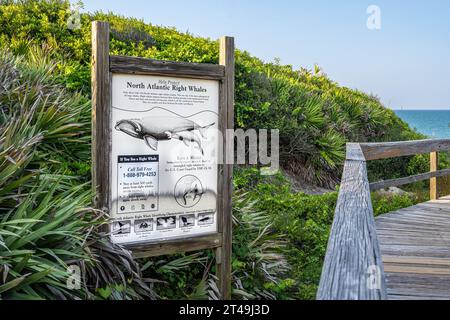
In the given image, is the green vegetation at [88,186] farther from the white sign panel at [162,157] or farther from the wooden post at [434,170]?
the wooden post at [434,170]

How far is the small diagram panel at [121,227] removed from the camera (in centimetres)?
506

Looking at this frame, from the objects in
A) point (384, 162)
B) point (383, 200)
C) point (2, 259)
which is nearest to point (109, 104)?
point (2, 259)

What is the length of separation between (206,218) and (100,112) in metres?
1.61

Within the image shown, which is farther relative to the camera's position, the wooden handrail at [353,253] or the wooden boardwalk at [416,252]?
the wooden boardwalk at [416,252]

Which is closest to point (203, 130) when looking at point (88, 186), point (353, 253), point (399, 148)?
point (88, 186)

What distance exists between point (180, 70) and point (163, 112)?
449mm

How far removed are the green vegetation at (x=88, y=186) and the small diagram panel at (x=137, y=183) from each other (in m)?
0.30

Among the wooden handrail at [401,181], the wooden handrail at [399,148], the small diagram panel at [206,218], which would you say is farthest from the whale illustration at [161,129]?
the wooden handrail at [401,181]

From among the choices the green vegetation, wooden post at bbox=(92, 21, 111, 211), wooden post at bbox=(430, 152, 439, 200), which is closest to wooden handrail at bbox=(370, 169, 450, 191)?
wooden post at bbox=(430, 152, 439, 200)

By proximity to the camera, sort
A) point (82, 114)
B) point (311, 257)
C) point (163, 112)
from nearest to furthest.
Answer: point (163, 112), point (82, 114), point (311, 257)

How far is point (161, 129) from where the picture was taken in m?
5.29

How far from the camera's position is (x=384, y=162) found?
52.9 feet

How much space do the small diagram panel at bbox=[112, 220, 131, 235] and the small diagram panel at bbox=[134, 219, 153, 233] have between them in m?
0.08

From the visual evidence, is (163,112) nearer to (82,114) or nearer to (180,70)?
(180,70)
